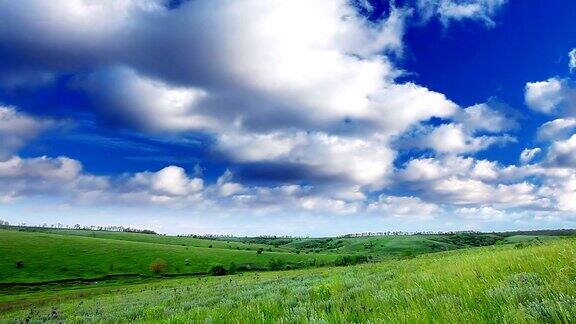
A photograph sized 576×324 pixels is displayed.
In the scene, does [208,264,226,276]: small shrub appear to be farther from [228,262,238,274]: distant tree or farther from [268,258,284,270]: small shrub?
Result: [268,258,284,270]: small shrub

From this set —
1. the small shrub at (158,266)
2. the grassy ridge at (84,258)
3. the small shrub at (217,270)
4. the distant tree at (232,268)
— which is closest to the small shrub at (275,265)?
the grassy ridge at (84,258)

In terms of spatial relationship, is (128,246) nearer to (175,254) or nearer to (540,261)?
(175,254)

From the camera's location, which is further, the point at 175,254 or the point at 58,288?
the point at 175,254

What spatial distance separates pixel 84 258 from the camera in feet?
513

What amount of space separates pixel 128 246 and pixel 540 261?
670ft

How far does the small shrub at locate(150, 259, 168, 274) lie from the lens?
506 ft

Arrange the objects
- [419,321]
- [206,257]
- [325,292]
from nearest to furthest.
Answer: [419,321]
[325,292]
[206,257]

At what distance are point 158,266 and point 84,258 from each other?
96.8ft

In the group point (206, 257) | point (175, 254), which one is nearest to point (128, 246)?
point (175, 254)

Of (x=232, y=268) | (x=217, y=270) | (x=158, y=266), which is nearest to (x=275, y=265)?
(x=232, y=268)

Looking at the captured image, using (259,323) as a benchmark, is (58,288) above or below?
below

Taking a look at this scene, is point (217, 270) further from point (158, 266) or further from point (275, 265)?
point (275, 265)

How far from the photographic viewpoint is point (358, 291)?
9.80 meters

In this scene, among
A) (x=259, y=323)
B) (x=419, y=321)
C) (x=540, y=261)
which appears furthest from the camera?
(x=540, y=261)
